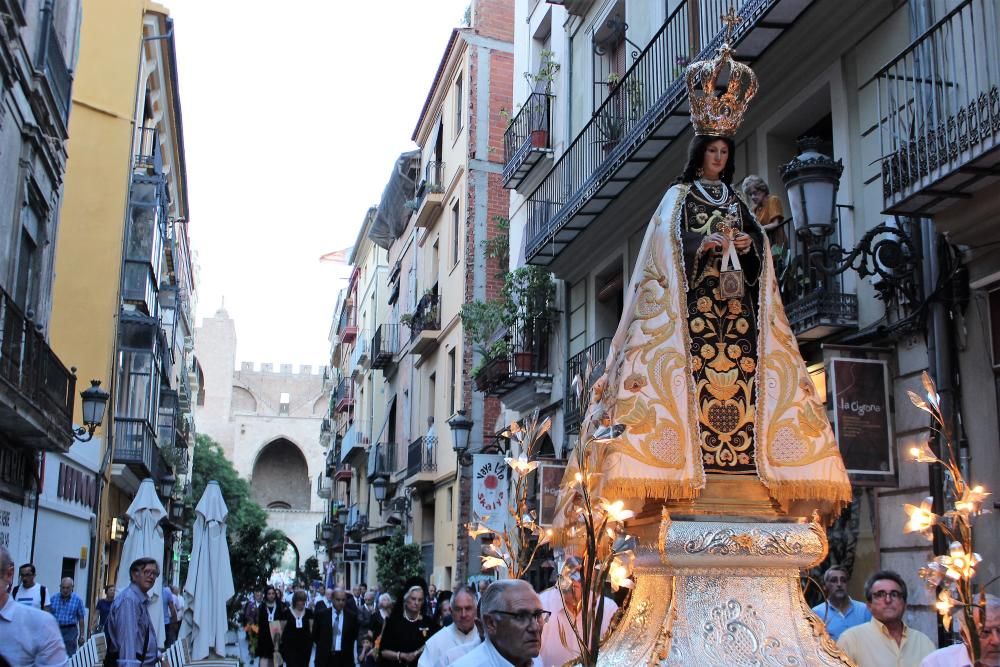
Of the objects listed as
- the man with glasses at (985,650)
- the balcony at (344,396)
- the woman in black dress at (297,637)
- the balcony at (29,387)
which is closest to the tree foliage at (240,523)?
the balcony at (344,396)

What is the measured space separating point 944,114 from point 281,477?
67.4m

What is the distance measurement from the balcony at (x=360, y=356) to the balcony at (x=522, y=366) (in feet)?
71.1

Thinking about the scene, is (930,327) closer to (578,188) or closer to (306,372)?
(578,188)

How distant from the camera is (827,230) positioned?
315 inches

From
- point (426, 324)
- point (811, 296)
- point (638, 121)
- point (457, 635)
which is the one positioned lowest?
point (457, 635)

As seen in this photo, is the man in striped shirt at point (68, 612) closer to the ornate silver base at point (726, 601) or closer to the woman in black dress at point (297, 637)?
the woman in black dress at point (297, 637)

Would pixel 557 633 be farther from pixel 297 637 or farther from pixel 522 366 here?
pixel 522 366

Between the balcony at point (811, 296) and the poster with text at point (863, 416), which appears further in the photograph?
the balcony at point (811, 296)

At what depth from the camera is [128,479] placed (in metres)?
24.5

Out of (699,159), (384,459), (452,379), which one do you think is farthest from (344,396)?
(699,159)

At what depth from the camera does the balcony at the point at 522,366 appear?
17.1 metres

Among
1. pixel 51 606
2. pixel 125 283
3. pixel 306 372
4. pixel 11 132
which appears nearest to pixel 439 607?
pixel 51 606

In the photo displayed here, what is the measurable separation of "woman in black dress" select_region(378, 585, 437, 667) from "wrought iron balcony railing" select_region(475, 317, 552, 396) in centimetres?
824

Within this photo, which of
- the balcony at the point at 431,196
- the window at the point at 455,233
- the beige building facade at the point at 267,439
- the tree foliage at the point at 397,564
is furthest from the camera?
the beige building facade at the point at 267,439
